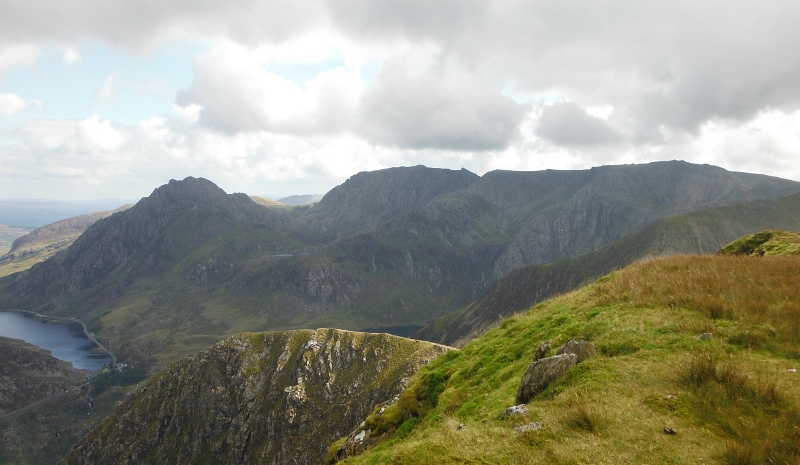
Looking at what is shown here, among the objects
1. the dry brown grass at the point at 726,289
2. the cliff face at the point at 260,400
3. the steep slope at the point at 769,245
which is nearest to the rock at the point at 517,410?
the dry brown grass at the point at 726,289

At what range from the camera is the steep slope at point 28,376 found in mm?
161875

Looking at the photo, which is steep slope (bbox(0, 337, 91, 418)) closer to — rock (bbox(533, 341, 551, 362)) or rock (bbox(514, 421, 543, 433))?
rock (bbox(533, 341, 551, 362))

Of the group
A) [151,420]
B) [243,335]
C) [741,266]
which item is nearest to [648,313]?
[741,266]

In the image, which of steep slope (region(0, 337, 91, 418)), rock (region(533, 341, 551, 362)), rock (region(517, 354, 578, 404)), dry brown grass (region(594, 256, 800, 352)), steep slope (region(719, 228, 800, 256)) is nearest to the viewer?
rock (region(517, 354, 578, 404))

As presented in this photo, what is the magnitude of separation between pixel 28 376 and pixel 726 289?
241948 mm

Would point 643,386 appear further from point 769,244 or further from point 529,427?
point 769,244

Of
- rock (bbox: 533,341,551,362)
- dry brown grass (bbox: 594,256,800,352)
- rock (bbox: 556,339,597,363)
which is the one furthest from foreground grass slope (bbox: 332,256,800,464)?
rock (bbox: 533,341,551,362)

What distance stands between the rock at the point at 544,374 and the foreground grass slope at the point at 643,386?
0.47 m

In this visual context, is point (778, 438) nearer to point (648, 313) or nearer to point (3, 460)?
point (648, 313)

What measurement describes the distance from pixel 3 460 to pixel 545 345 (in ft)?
599

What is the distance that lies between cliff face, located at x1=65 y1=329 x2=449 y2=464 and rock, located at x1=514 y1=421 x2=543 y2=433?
5730 centimetres

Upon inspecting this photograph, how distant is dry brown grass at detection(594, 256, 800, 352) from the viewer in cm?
1569

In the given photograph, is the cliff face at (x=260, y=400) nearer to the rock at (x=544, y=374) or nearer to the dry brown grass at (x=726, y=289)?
the dry brown grass at (x=726, y=289)

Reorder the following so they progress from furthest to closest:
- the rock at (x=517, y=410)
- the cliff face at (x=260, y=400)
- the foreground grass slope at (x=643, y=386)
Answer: the cliff face at (x=260, y=400) < the rock at (x=517, y=410) < the foreground grass slope at (x=643, y=386)
